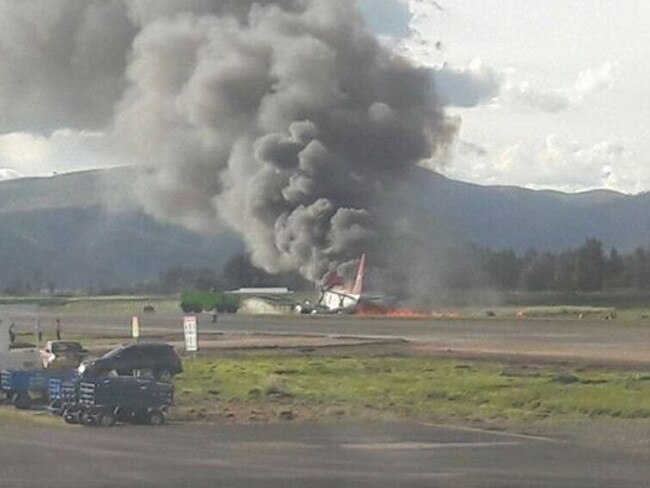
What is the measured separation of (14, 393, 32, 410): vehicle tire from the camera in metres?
37.4

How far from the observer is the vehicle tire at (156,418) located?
3128 centimetres

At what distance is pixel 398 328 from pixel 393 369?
30216mm

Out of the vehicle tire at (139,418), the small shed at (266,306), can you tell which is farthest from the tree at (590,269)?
the vehicle tire at (139,418)

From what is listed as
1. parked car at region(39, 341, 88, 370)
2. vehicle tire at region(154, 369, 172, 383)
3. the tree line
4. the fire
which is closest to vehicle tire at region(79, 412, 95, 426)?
vehicle tire at region(154, 369, 172, 383)

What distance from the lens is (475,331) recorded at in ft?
234

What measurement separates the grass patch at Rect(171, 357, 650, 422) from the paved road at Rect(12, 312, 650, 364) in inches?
288

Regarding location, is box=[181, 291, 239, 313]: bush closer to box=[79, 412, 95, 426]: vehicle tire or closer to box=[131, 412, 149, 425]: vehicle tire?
box=[79, 412, 95, 426]: vehicle tire

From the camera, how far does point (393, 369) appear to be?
152 feet

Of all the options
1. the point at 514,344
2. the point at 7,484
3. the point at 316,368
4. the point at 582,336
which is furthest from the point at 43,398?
the point at 582,336

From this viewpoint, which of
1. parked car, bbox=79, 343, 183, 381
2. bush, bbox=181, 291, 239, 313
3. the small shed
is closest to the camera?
parked car, bbox=79, 343, 183, 381

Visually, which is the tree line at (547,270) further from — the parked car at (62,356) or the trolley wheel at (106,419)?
the trolley wheel at (106,419)

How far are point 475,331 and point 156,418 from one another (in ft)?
137

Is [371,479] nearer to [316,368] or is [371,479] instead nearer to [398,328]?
[316,368]

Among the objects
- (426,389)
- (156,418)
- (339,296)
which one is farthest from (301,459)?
(339,296)
